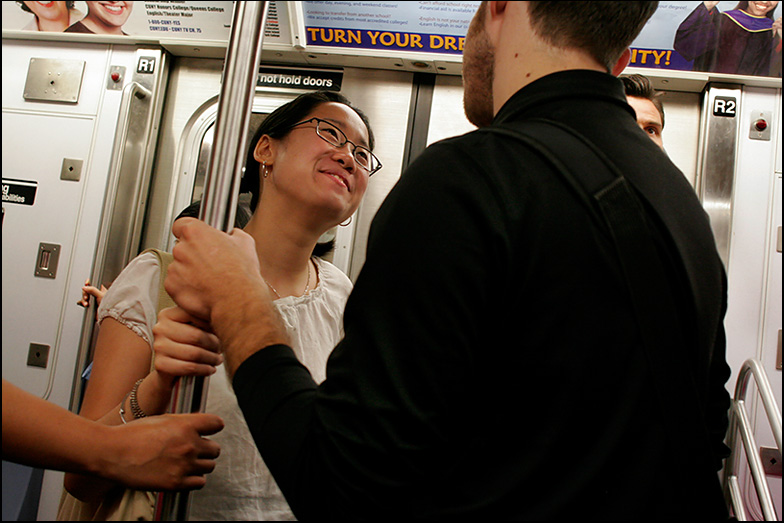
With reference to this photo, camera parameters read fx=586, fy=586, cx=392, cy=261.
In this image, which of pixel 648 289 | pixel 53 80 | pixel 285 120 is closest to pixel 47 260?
pixel 53 80

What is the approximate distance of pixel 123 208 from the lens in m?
3.21

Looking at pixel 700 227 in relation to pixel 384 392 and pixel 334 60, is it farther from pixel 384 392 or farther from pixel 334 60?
pixel 334 60

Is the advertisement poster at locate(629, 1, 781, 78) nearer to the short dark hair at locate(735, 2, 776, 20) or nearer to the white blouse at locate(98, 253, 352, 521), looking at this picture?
the short dark hair at locate(735, 2, 776, 20)

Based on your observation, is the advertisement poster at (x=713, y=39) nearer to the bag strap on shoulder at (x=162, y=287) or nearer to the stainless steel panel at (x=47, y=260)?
the bag strap on shoulder at (x=162, y=287)

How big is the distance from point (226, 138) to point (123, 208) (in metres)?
2.63

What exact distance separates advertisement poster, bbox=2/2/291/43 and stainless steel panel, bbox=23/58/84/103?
18 centimetres

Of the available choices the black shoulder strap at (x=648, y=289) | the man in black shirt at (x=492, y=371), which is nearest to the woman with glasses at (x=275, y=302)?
the man in black shirt at (x=492, y=371)

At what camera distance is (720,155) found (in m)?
2.88

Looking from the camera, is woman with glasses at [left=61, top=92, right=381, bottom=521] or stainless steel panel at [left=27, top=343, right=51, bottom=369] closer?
woman with glasses at [left=61, top=92, right=381, bottom=521]

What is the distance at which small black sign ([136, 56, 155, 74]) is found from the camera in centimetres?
327

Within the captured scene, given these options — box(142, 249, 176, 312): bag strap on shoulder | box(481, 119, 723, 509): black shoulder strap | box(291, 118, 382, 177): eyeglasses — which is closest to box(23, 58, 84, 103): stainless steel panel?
box(291, 118, 382, 177): eyeglasses

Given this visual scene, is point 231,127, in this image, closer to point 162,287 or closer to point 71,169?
point 162,287

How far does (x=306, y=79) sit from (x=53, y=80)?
1487 mm

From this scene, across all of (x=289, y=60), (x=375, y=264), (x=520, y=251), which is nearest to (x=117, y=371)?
(x=375, y=264)
